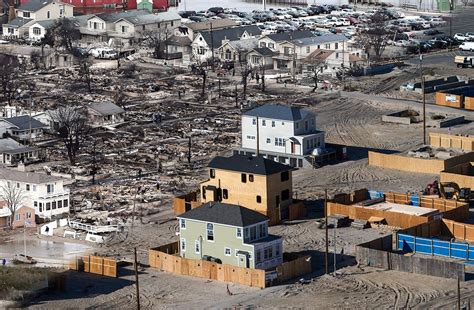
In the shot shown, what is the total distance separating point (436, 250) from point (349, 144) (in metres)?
12.5

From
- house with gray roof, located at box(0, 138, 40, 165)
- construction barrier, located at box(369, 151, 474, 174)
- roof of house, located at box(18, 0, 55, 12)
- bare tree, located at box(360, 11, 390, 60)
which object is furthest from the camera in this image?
roof of house, located at box(18, 0, 55, 12)

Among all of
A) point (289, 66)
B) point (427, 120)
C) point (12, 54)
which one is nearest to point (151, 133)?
point (427, 120)

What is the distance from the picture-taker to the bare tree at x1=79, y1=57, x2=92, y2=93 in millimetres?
54888

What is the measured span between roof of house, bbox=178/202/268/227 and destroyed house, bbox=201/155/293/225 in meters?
3.36

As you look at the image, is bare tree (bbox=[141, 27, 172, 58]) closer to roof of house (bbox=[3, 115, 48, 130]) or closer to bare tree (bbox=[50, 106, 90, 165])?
bare tree (bbox=[50, 106, 90, 165])

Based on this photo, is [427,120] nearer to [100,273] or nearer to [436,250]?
[436,250]

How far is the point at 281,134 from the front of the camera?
135ft

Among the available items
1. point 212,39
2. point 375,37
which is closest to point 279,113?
point 375,37

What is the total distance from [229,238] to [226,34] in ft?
107

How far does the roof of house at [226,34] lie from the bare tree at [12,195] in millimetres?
26572

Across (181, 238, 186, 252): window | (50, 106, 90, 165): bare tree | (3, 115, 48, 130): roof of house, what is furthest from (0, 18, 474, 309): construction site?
(3, 115, 48, 130): roof of house

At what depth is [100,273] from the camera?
102ft

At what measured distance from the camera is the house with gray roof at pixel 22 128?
45.2 m

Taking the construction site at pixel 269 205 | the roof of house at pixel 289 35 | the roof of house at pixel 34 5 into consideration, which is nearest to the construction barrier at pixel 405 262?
the construction site at pixel 269 205
